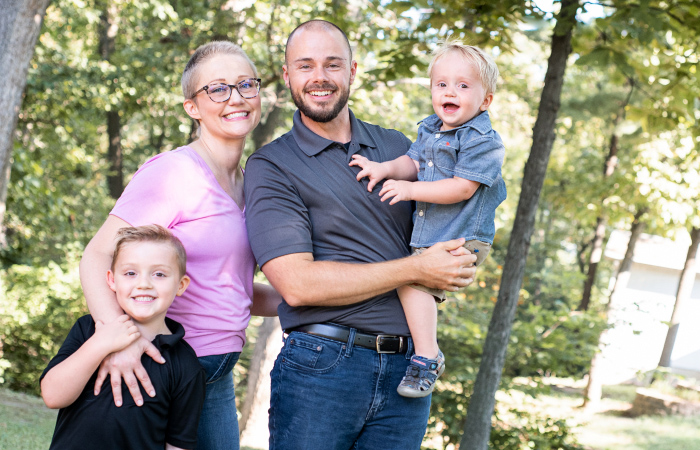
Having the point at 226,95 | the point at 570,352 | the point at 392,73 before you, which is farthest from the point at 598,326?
the point at 226,95

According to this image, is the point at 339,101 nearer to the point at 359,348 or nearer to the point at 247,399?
the point at 359,348

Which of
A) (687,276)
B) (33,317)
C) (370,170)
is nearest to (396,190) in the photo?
(370,170)

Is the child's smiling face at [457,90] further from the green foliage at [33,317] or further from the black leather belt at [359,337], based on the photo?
the green foliage at [33,317]

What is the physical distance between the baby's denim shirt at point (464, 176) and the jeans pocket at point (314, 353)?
1.76 ft

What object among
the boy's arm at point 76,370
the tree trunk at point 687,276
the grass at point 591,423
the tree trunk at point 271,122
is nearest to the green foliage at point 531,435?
the grass at point 591,423

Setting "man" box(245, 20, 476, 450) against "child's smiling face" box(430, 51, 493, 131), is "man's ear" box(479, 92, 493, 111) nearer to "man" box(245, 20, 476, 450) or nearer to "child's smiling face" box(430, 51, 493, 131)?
"child's smiling face" box(430, 51, 493, 131)

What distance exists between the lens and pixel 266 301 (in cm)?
271

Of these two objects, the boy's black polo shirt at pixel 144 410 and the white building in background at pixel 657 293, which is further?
the white building in background at pixel 657 293

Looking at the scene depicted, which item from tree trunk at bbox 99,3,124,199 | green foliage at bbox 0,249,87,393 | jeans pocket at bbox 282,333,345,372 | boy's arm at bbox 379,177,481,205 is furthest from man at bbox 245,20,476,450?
tree trunk at bbox 99,3,124,199

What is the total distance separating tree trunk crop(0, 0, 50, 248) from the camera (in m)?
4.28

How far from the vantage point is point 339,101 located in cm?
252

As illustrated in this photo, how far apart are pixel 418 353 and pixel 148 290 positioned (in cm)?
102

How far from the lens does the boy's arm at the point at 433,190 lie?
2340 mm

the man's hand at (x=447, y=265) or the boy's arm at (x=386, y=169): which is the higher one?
the boy's arm at (x=386, y=169)
